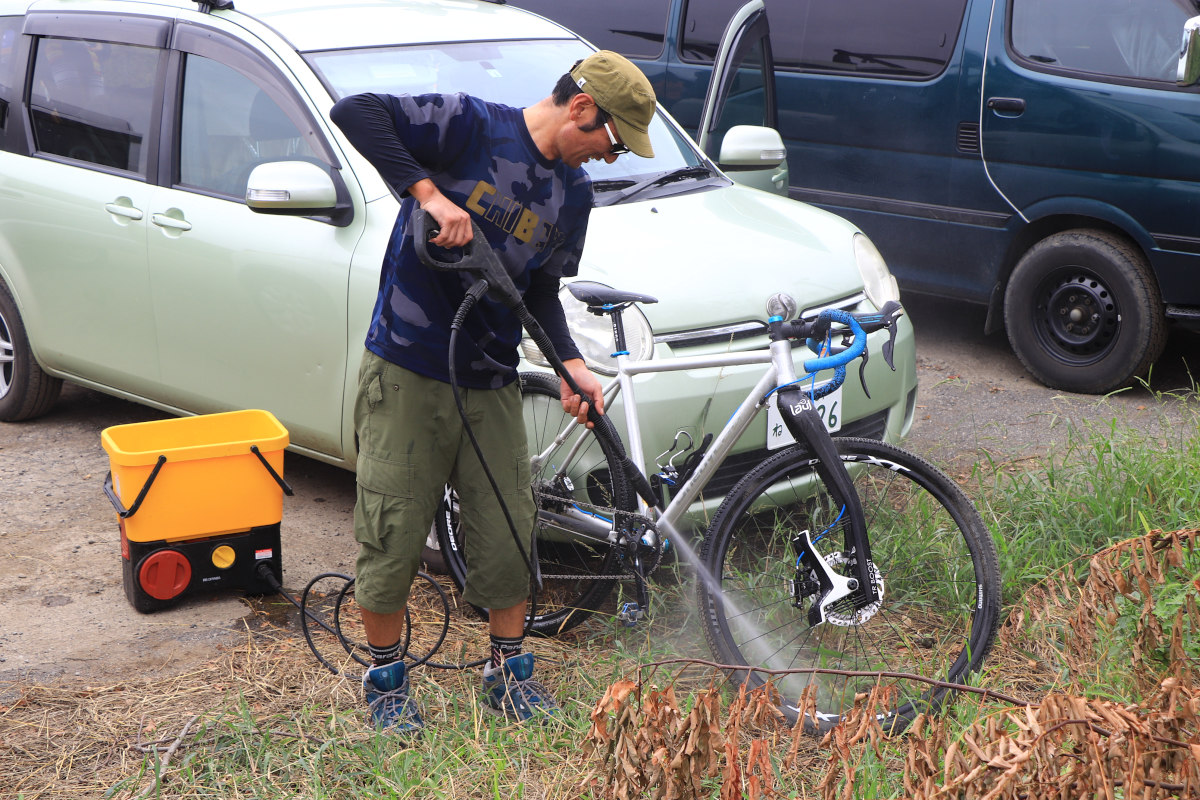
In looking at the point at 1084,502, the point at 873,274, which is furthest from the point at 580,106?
the point at 1084,502

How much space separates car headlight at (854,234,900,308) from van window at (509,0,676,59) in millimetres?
2659

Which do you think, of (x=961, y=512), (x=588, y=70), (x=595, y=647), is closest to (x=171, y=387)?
(x=595, y=647)

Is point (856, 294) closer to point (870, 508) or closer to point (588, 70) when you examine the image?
point (870, 508)

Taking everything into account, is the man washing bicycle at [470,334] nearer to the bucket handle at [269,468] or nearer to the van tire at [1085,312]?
the bucket handle at [269,468]

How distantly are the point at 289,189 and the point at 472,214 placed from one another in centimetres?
111

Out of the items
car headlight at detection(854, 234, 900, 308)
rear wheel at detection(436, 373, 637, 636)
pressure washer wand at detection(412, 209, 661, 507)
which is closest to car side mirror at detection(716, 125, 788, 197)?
car headlight at detection(854, 234, 900, 308)

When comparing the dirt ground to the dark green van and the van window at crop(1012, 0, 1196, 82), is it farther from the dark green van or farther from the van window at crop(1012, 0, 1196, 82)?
the van window at crop(1012, 0, 1196, 82)

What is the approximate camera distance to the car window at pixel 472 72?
4.04 m

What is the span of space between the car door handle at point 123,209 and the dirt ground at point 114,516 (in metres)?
1.07

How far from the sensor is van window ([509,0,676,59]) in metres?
6.53

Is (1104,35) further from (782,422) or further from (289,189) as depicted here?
(289,189)

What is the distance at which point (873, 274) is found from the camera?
14.0 feet

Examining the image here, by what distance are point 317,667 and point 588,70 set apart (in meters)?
1.83

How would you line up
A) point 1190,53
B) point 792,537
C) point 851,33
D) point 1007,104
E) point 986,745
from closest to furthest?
1. point 986,745
2. point 792,537
3. point 1190,53
4. point 1007,104
5. point 851,33
